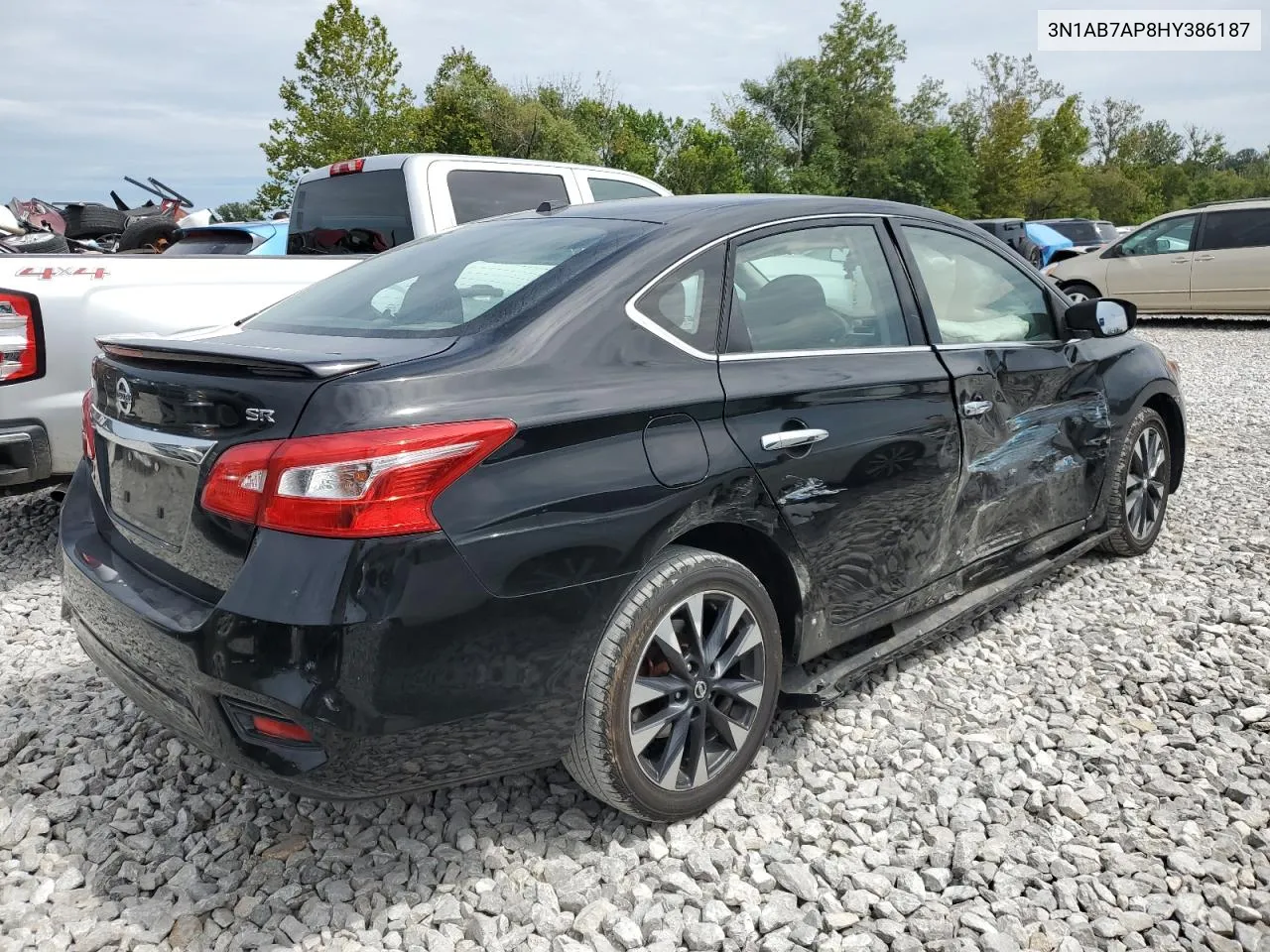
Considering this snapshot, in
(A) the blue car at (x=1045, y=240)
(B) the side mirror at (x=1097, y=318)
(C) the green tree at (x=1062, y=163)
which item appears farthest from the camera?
(C) the green tree at (x=1062, y=163)

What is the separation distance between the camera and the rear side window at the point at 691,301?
2.54 m

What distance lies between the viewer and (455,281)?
2.78 meters

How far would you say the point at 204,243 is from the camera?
756 centimetres

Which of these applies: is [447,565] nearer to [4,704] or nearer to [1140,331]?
[4,704]

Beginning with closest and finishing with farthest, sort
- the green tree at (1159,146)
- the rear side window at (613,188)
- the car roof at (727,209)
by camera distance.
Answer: the car roof at (727,209), the rear side window at (613,188), the green tree at (1159,146)

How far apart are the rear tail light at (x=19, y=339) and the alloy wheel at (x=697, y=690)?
3224 millimetres

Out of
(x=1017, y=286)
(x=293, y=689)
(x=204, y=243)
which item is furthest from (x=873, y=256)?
(x=204, y=243)

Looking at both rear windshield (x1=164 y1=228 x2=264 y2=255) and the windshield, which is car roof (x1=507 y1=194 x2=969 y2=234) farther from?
the windshield

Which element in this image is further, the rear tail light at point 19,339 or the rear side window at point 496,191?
the rear side window at point 496,191

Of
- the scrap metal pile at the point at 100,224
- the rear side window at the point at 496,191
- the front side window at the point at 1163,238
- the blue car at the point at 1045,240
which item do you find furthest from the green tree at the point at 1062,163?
the rear side window at the point at 496,191

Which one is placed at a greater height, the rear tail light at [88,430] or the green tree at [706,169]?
the green tree at [706,169]

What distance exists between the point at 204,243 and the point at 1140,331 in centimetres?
1248

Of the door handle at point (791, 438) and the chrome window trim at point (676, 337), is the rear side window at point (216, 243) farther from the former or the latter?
the door handle at point (791, 438)

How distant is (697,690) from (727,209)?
4.50 feet
